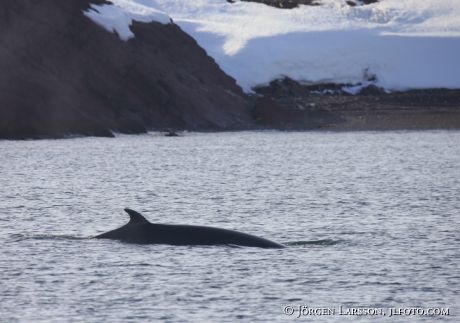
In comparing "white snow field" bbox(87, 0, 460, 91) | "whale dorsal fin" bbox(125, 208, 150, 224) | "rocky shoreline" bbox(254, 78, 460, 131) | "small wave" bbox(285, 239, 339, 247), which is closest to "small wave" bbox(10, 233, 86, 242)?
"whale dorsal fin" bbox(125, 208, 150, 224)

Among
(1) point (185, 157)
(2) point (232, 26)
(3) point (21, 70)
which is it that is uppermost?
(2) point (232, 26)

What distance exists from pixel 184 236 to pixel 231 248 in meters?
0.96

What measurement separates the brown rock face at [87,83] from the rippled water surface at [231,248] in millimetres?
13924

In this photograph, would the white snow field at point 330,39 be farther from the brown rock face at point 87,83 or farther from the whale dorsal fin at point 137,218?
the whale dorsal fin at point 137,218

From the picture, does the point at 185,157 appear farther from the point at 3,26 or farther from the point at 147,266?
the point at 147,266

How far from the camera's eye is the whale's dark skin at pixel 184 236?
14.8 metres

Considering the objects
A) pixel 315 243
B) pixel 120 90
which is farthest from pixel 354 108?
pixel 315 243

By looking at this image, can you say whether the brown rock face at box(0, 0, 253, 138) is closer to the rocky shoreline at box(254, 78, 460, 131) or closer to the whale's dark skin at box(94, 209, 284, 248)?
the rocky shoreline at box(254, 78, 460, 131)

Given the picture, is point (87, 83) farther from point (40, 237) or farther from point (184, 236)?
point (184, 236)

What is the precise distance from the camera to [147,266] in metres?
13.4

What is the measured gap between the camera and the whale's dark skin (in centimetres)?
1484

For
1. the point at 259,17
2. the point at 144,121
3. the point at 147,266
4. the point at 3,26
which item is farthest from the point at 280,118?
the point at 259,17

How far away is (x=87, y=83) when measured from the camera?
57.3m

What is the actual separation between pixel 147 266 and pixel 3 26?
1860 inches
